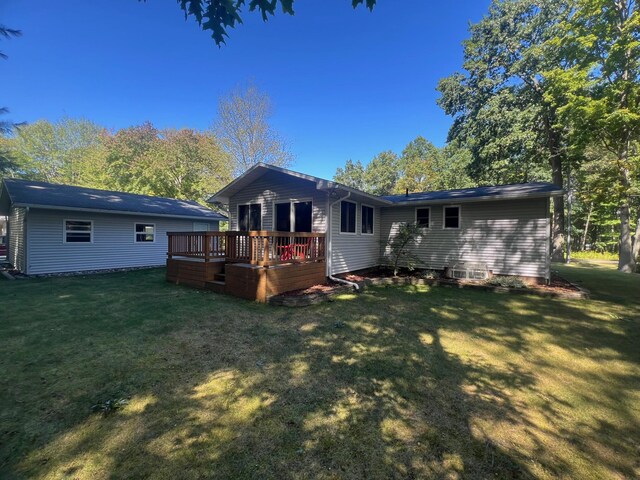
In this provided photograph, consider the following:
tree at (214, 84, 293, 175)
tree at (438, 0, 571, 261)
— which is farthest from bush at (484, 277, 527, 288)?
tree at (214, 84, 293, 175)

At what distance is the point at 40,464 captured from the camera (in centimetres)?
197

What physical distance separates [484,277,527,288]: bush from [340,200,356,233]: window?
4686 millimetres

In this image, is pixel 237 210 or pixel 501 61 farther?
pixel 501 61

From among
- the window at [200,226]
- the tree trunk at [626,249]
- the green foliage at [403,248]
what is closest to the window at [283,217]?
the green foliage at [403,248]

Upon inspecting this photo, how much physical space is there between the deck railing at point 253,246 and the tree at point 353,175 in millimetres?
38971

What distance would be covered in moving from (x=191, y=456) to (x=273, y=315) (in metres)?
3.57

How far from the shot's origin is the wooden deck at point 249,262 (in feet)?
21.7

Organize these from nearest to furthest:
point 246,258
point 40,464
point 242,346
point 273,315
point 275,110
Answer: point 40,464 < point 242,346 < point 273,315 < point 246,258 < point 275,110

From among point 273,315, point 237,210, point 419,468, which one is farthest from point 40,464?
point 237,210

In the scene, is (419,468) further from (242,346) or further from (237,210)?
(237,210)

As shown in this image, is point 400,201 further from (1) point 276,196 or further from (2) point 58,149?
(2) point 58,149

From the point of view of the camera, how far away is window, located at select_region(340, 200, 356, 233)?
361 inches

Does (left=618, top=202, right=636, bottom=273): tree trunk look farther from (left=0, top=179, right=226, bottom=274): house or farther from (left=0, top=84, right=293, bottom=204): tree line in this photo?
(left=0, top=179, right=226, bottom=274): house

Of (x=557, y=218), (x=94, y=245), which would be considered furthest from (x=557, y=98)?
(x=94, y=245)
